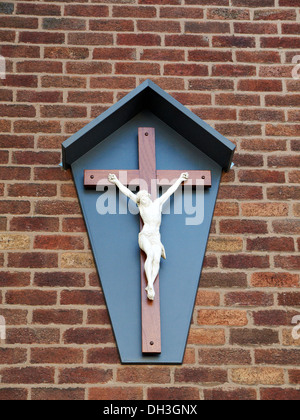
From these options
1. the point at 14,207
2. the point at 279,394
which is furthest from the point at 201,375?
the point at 14,207

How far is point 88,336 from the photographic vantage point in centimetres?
379

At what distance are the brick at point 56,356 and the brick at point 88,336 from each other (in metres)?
0.05

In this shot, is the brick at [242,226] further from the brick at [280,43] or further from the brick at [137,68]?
the brick at [280,43]

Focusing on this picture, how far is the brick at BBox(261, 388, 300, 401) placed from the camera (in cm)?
371

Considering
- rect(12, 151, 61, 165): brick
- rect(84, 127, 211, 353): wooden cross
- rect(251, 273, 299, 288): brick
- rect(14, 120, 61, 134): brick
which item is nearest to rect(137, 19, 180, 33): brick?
rect(84, 127, 211, 353): wooden cross

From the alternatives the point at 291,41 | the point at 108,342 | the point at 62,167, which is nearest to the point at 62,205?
the point at 62,167

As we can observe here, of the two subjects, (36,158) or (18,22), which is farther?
(18,22)

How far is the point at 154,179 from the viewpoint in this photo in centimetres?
409

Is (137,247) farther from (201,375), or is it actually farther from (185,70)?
(185,70)

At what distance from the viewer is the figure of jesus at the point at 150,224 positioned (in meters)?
3.83

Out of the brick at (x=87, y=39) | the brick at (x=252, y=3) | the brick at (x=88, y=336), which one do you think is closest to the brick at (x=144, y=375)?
the brick at (x=88, y=336)

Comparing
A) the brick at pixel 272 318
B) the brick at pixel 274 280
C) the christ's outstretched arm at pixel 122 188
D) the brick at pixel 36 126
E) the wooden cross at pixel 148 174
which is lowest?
the brick at pixel 272 318

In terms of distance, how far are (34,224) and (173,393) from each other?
3.66ft

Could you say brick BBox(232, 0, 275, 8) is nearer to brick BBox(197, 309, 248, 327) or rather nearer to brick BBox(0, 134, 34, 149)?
brick BBox(0, 134, 34, 149)
